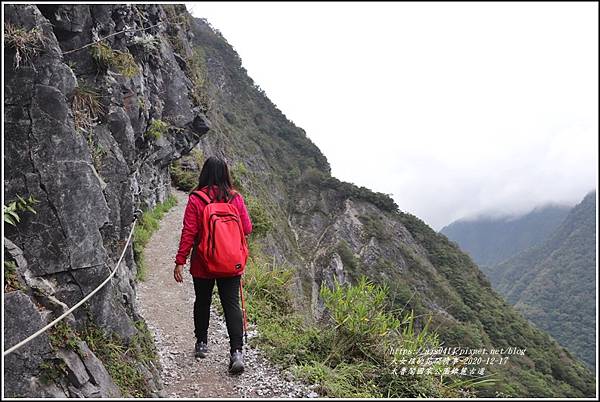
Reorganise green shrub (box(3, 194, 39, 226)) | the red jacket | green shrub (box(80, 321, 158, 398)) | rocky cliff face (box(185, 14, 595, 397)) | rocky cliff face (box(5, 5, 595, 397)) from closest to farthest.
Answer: green shrub (box(3, 194, 39, 226))
rocky cliff face (box(5, 5, 595, 397))
green shrub (box(80, 321, 158, 398))
the red jacket
rocky cliff face (box(185, 14, 595, 397))

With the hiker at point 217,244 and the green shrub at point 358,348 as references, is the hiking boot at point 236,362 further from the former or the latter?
the green shrub at point 358,348

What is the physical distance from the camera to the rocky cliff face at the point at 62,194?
12.0 feet

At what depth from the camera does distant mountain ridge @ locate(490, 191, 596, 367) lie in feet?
238

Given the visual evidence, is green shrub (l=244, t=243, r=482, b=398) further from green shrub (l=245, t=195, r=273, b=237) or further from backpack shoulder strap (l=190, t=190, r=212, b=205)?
green shrub (l=245, t=195, r=273, b=237)

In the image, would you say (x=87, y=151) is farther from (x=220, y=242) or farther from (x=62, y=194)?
(x=220, y=242)

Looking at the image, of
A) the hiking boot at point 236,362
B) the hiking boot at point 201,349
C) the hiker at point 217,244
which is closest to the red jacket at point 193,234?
the hiker at point 217,244

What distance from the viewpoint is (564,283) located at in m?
92.2

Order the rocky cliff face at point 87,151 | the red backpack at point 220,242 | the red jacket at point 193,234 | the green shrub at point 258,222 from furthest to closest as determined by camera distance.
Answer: the green shrub at point 258,222 → the red jacket at point 193,234 → the red backpack at point 220,242 → the rocky cliff face at point 87,151

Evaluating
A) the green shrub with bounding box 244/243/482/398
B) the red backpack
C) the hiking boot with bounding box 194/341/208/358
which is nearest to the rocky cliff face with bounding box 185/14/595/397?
the green shrub with bounding box 244/243/482/398

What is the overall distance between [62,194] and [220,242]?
1.59 metres

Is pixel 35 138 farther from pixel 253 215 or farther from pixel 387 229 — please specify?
pixel 387 229

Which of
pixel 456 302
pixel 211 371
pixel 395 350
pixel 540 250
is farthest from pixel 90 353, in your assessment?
pixel 540 250

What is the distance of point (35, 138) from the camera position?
13.8 ft

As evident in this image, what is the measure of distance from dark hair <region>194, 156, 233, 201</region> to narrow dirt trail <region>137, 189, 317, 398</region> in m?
2.12
